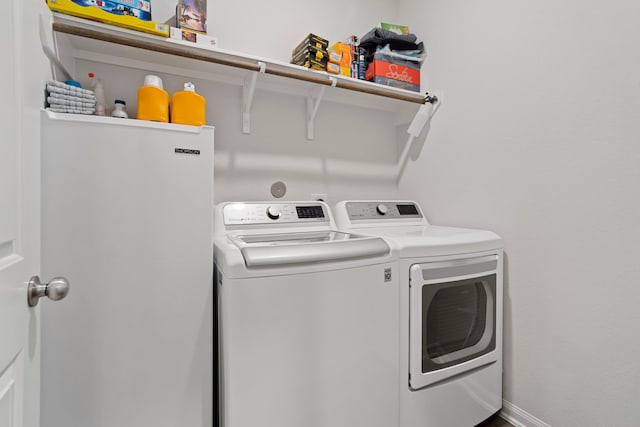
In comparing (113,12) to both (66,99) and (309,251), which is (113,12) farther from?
(309,251)

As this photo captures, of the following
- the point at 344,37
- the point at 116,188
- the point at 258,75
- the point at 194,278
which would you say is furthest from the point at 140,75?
the point at 344,37

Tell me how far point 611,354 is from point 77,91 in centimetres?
221

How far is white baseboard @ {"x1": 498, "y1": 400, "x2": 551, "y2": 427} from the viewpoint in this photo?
1.44 meters

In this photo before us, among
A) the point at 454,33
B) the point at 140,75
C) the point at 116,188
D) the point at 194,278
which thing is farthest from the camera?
the point at 454,33

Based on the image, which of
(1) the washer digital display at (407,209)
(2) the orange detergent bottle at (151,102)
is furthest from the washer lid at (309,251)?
(1) the washer digital display at (407,209)

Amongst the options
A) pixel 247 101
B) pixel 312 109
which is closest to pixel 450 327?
pixel 312 109

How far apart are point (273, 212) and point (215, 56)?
31.6 inches

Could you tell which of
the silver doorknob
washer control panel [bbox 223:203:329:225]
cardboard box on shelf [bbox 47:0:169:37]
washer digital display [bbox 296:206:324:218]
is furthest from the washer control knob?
the silver doorknob

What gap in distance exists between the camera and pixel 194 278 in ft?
3.70

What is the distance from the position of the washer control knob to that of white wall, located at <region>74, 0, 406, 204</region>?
1.01 feet

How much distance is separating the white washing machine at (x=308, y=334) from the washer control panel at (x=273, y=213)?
0.24 meters

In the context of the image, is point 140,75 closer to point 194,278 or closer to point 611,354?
point 194,278

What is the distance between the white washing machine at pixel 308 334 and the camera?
1.00 m

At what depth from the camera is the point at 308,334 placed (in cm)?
108
